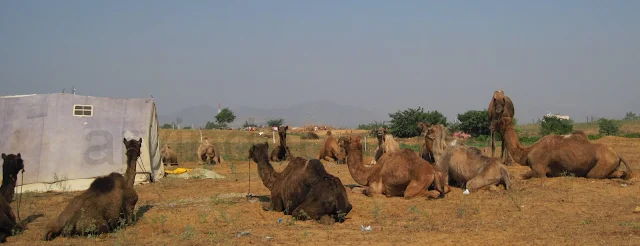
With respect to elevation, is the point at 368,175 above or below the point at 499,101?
below

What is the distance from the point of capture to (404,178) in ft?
42.7

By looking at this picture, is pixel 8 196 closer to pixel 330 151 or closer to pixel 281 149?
pixel 330 151

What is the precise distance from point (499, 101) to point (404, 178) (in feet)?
20.2

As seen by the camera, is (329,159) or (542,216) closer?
(542,216)

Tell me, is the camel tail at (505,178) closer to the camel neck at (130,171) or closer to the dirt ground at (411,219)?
the dirt ground at (411,219)

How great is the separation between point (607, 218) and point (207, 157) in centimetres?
1865

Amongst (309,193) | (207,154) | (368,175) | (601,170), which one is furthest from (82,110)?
(601,170)

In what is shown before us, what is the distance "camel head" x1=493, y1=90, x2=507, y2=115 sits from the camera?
17.8 meters

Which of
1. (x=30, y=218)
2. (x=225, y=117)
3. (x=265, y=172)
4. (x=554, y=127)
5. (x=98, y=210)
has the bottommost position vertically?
(x=30, y=218)

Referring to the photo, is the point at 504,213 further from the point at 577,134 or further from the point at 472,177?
the point at 577,134

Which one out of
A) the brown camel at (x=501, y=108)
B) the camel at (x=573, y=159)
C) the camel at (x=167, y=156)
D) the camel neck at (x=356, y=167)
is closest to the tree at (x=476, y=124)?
the camel at (x=167, y=156)

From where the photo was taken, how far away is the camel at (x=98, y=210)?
391 inches

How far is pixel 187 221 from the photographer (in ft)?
36.3

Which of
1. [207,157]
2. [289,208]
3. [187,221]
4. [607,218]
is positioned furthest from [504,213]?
[207,157]
